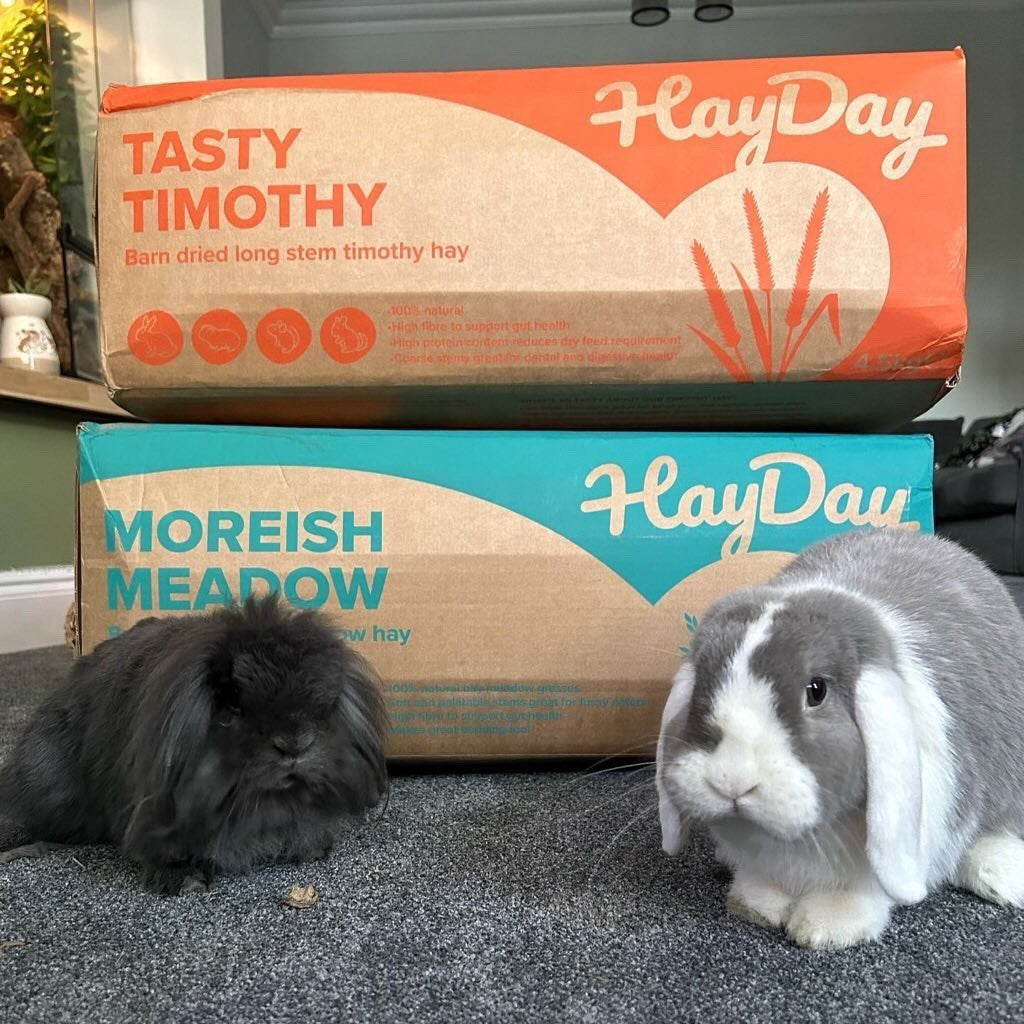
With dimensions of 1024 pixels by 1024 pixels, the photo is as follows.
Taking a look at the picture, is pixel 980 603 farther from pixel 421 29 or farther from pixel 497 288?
pixel 421 29

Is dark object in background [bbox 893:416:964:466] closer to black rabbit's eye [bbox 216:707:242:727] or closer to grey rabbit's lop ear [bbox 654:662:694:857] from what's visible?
grey rabbit's lop ear [bbox 654:662:694:857]

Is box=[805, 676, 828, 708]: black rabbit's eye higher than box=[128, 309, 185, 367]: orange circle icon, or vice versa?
box=[128, 309, 185, 367]: orange circle icon

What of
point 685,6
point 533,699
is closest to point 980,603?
point 533,699

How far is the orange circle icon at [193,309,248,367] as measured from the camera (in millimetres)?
1063

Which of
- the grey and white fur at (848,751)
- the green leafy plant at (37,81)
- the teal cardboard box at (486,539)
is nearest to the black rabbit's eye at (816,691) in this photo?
the grey and white fur at (848,751)

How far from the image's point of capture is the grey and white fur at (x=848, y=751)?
621mm

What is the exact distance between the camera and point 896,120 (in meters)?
1.01

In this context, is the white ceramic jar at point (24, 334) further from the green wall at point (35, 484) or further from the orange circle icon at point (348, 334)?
the orange circle icon at point (348, 334)

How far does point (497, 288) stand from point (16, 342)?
1799 mm

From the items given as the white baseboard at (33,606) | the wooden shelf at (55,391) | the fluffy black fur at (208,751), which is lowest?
the white baseboard at (33,606)

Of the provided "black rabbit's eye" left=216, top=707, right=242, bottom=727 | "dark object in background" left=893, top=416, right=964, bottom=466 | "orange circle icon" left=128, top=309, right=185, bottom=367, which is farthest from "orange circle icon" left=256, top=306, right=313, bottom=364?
"dark object in background" left=893, top=416, right=964, bottom=466

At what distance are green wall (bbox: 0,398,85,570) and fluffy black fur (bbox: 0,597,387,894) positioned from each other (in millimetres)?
1316

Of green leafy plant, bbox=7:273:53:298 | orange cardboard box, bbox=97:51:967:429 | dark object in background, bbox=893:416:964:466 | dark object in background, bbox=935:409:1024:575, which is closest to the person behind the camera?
orange cardboard box, bbox=97:51:967:429

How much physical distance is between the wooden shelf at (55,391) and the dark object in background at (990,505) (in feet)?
7.12
